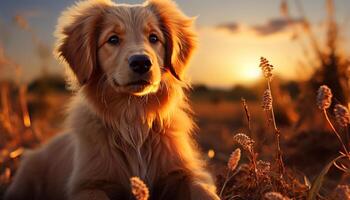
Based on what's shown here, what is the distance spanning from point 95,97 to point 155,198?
3.05ft

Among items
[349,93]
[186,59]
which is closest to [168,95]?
[186,59]

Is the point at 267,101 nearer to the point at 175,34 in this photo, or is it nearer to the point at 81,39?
the point at 175,34

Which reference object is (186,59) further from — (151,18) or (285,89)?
(285,89)

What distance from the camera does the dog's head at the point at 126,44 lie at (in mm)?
4035

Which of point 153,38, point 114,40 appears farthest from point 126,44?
point 153,38

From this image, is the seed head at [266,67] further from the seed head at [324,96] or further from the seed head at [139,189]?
the seed head at [139,189]

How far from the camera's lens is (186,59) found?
4.93 meters

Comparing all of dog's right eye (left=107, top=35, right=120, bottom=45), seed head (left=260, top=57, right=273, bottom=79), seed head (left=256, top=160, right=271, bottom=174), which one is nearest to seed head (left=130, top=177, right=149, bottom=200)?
seed head (left=260, top=57, right=273, bottom=79)

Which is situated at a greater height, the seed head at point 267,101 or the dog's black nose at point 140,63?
the dog's black nose at point 140,63

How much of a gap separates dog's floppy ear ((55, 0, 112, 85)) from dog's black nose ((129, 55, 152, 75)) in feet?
1.98

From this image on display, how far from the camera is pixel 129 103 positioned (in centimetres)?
441

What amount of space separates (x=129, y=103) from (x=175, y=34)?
0.81 meters

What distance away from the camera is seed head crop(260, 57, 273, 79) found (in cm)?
330

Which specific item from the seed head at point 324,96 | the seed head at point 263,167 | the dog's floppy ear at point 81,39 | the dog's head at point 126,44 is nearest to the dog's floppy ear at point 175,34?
the dog's head at point 126,44
